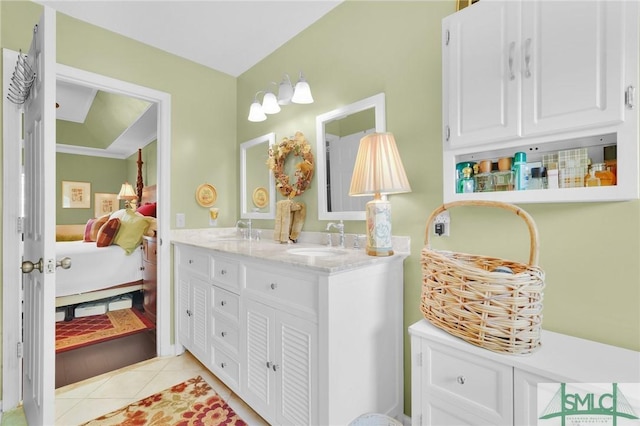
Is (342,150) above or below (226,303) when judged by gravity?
above

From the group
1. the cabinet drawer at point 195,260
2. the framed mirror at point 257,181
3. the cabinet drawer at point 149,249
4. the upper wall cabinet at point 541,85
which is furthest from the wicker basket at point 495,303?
the cabinet drawer at point 149,249

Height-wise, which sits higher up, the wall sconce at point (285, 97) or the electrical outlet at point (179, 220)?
the wall sconce at point (285, 97)

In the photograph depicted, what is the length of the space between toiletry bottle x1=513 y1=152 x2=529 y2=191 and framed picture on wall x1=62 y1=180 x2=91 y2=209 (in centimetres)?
699

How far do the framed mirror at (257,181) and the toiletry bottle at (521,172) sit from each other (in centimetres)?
176

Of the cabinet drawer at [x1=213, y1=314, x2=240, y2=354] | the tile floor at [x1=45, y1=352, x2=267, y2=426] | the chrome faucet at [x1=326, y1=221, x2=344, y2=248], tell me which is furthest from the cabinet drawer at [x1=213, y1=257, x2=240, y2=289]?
the tile floor at [x1=45, y1=352, x2=267, y2=426]

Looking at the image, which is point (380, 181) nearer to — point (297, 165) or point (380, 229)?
point (380, 229)

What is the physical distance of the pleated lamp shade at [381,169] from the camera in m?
1.49

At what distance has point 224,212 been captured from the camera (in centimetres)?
290

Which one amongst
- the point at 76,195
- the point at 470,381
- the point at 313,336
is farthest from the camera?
the point at 76,195

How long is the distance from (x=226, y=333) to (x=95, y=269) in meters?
2.45

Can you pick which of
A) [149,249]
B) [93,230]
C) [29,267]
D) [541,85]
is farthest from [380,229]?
[93,230]

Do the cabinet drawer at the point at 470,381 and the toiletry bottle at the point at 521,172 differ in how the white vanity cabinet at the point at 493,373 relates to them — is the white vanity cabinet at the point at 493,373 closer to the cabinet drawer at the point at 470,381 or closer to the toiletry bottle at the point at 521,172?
the cabinet drawer at the point at 470,381

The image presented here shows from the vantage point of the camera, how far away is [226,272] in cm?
187
